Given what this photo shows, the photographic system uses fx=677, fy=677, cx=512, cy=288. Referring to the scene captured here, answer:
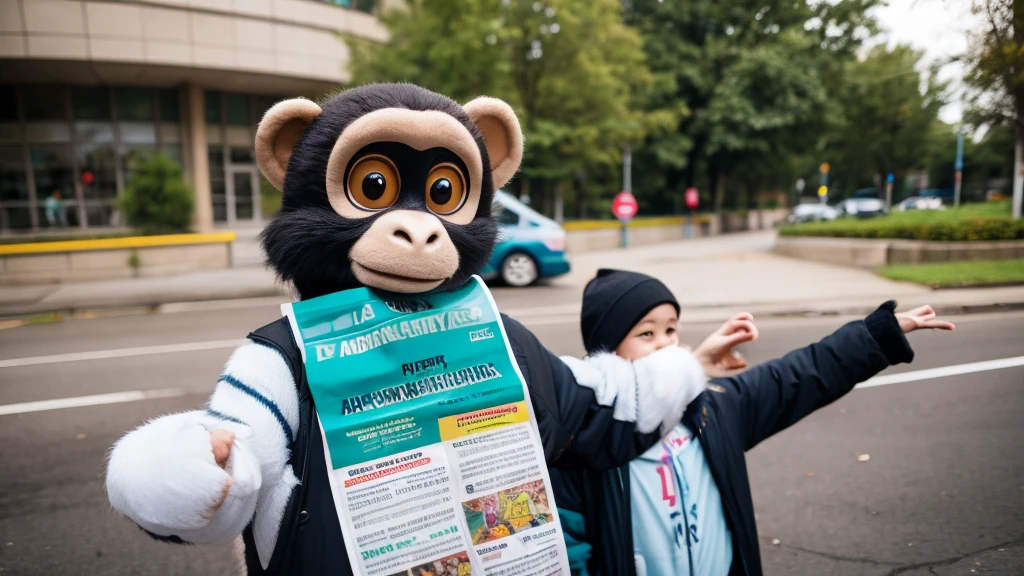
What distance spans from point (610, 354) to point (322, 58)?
2258 cm

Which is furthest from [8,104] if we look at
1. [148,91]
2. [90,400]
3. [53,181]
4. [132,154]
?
[90,400]

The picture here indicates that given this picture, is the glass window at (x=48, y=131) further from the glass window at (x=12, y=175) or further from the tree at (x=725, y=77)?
the tree at (x=725, y=77)

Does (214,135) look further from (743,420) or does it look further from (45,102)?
(743,420)

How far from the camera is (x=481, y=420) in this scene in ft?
4.82

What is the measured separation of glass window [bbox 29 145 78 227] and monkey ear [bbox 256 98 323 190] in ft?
82.3

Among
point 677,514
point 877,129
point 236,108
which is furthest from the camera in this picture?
point 877,129

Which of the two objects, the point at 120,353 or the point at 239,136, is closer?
the point at 120,353

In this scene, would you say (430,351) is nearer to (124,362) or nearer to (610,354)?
(610,354)

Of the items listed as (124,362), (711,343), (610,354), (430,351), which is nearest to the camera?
Result: (430,351)

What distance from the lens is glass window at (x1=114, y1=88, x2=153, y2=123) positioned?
73.4 ft

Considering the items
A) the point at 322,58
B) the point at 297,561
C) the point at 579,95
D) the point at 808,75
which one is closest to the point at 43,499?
the point at 297,561

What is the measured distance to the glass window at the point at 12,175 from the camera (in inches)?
858

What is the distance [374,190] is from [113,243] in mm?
A: 15418

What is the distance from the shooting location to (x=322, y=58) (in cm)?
2208
